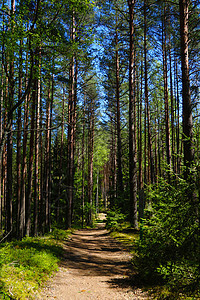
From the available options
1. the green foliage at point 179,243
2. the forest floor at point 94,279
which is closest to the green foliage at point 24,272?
the forest floor at point 94,279

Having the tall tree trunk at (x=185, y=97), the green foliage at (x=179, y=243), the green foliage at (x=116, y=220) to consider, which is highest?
the tall tree trunk at (x=185, y=97)

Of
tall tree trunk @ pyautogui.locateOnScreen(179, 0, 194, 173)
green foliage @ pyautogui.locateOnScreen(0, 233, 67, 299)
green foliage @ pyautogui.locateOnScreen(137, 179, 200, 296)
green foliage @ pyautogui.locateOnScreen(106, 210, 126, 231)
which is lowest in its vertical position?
green foliage @ pyautogui.locateOnScreen(106, 210, 126, 231)

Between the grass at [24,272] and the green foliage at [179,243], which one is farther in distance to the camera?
the grass at [24,272]

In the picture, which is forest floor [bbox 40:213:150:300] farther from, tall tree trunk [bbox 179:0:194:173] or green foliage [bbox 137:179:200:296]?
tall tree trunk [bbox 179:0:194:173]

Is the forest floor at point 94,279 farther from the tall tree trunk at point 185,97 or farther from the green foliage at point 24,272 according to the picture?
the tall tree trunk at point 185,97

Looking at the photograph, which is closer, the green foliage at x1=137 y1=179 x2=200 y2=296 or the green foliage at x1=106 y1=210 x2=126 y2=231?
the green foliage at x1=137 y1=179 x2=200 y2=296

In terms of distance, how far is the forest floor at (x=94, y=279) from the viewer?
15.6 feet


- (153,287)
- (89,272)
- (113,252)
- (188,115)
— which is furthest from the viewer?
(113,252)

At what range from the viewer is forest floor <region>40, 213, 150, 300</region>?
476 centimetres

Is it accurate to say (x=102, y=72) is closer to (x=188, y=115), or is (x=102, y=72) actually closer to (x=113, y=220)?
(x=113, y=220)

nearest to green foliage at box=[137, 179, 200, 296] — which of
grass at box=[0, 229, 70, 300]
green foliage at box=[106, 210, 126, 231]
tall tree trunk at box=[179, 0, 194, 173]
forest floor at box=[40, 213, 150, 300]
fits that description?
forest floor at box=[40, 213, 150, 300]

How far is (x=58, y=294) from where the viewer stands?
4848mm

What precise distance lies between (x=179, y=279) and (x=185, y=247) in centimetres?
47

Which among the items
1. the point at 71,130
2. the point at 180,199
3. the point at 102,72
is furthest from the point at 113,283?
the point at 102,72
